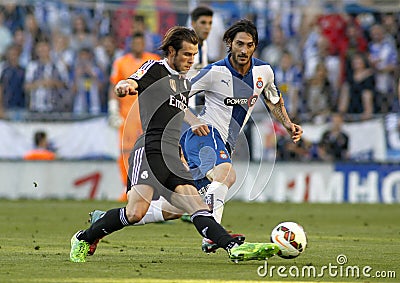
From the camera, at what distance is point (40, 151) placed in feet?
57.0

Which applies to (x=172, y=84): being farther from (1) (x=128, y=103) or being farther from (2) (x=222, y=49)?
(2) (x=222, y=49)

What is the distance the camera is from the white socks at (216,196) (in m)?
8.88

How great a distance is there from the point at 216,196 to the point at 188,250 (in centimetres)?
61

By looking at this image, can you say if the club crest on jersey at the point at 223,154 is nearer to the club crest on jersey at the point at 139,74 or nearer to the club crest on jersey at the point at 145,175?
the club crest on jersey at the point at 145,175

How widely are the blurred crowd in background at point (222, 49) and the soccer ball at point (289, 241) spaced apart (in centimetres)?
1006

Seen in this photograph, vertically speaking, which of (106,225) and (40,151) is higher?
(106,225)

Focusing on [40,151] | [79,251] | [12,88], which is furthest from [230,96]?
[12,88]

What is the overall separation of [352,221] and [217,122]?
14.5ft

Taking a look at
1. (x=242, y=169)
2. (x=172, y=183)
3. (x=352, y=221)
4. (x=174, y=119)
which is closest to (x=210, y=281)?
(x=172, y=183)

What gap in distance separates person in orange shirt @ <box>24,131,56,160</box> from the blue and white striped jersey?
8456 mm

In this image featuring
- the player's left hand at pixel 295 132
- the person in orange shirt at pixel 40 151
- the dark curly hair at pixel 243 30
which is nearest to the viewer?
the player's left hand at pixel 295 132

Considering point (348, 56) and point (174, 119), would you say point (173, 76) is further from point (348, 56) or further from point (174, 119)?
point (348, 56)

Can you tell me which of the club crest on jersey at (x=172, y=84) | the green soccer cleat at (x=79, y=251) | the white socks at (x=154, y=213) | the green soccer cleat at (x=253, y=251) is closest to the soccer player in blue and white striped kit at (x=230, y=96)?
the white socks at (x=154, y=213)

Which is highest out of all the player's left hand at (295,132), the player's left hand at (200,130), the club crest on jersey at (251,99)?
the club crest on jersey at (251,99)
